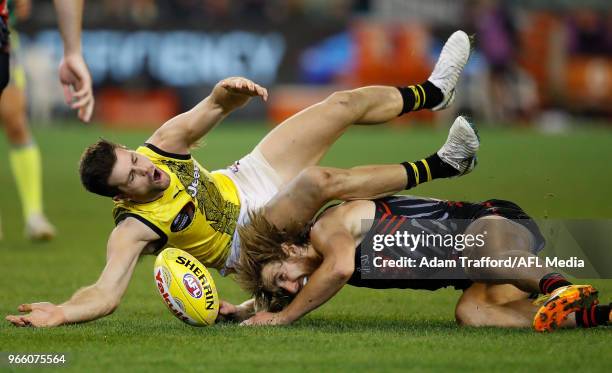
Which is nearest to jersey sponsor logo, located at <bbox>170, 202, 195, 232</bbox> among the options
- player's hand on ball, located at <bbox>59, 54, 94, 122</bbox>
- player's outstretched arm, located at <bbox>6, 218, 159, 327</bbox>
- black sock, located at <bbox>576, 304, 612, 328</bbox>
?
player's outstretched arm, located at <bbox>6, 218, 159, 327</bbox>

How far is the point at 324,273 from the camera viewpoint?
5559 millimetres

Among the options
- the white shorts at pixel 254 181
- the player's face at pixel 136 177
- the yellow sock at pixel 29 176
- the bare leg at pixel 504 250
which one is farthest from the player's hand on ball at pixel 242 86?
the yellow sock at pixel 29 176

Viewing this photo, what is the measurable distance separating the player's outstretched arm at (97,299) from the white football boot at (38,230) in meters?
3.63

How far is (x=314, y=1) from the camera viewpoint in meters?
24.5

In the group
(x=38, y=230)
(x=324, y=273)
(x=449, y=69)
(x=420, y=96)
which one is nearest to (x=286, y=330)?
(x=324, y=273)

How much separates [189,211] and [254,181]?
916 mm

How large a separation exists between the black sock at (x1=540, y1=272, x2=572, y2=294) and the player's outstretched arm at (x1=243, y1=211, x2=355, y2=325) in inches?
38.2

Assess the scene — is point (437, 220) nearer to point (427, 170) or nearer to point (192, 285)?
point (427, 170)

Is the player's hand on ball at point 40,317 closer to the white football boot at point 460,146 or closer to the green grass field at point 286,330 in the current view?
the green grass field at point 286,330

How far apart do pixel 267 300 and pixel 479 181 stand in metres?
7.67

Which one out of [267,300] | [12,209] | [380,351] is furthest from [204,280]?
[12,209]

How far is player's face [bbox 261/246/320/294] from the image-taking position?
19.2 ft

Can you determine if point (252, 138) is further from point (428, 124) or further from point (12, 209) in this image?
point (12, 209)

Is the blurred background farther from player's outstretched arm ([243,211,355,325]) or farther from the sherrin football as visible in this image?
the sherrin football
